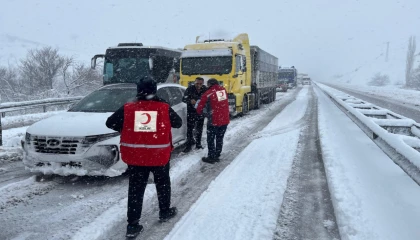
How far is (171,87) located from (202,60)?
5.67 metres

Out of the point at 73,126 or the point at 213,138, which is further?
the point at 213,138

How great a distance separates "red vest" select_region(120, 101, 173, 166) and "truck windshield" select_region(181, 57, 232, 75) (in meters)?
9.58

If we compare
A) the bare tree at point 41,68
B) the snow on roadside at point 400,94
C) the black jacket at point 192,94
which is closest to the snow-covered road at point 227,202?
the black jacket at point 192,94

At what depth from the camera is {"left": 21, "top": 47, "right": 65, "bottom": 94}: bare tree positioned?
34.8 m

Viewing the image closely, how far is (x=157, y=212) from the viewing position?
415 centimetres

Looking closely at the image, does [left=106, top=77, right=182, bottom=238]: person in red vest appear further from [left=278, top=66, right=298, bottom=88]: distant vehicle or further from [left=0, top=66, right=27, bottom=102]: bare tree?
[left=278, top=66, right=298, bottom=88]: distant vehicle

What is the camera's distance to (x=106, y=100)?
21.7 ft

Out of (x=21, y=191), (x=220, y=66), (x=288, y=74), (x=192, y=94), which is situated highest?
(x=220, y=66)

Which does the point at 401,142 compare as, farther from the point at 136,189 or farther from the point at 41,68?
the point at 41,68

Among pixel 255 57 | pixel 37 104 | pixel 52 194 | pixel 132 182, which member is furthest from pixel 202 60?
pixel 132 182

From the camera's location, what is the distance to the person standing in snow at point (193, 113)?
747cm

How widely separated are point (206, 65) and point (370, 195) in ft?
31.1

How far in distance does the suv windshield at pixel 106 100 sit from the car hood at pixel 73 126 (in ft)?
1.41

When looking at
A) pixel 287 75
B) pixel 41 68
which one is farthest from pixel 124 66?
pixel 287 75
